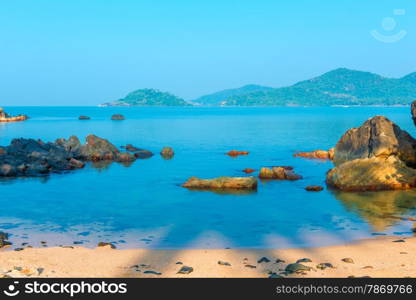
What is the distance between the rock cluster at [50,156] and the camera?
131ft

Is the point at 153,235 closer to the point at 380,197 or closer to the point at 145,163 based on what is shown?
the point at 380,197

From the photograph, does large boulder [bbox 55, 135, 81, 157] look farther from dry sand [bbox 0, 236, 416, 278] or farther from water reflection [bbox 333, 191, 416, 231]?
dry sand [bbox 0, 236, 416, 278]

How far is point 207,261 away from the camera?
15656mm

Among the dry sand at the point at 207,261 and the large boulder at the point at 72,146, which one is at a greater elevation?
the large boulder at the point at 72,146

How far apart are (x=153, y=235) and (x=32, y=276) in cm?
840

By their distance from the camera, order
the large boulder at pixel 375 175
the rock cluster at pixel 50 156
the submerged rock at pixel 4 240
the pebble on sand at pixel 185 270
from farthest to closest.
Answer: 1. the rock cluster at pixel 50 156
2. the large boulder at pixel 375 175
3. the submerged rock at pixel 4 240
4. the pebble on sand at pixel 185 270

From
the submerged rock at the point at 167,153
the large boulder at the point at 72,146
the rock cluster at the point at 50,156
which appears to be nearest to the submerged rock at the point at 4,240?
the rock cluster at the point at 50,156

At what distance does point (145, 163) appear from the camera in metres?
47.6

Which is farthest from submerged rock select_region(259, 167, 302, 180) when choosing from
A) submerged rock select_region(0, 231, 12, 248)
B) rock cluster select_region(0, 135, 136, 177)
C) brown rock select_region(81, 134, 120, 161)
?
submerged rock select_region(0, 231, 12, 248)

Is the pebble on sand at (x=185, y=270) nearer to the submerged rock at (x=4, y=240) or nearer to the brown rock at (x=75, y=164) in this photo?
the submerged rock at (x=4, y=240)

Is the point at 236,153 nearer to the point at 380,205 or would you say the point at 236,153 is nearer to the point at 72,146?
the point at 72,146

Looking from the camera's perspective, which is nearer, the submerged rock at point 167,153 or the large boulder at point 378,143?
the large boulder at point 378,143

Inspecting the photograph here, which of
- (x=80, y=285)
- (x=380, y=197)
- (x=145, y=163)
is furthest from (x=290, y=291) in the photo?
(x=145, y=163)

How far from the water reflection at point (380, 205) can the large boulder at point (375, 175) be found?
34.6 inches
